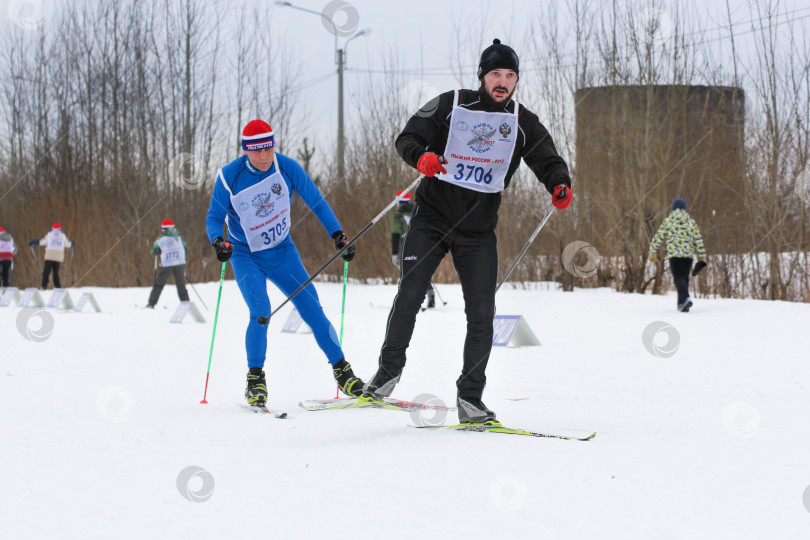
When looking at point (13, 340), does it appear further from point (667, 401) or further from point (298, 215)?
point (298, 215)

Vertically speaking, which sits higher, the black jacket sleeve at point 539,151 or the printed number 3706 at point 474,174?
the black jacket sleeve at point 539,151

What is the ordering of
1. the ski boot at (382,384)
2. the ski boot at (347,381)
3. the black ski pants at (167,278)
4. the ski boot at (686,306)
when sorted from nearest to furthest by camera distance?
the ski boot at (382,384), the ski boot at (347,381), the ski boot at (686,306), the black ski pants at (167,278)

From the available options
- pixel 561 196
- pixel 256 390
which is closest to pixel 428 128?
pixel 561 196

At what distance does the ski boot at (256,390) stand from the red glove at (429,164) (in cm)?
188

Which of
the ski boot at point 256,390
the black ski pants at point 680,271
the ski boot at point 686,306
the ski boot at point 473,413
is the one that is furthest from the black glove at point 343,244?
the black ski pants at point 680,271

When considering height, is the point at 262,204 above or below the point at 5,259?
above

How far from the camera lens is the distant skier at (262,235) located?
5027 mm

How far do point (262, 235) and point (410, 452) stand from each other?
6.58ft

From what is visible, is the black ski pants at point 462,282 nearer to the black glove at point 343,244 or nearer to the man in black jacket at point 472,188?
the man in black jacket at point 472,188

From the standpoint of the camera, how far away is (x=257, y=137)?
4.96 metres

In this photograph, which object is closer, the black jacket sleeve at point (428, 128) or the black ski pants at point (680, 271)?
the black jacket sleeve at point (428, 128)

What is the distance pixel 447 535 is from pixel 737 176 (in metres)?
13.5

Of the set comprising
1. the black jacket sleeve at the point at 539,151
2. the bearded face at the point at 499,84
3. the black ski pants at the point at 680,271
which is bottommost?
the black ski pants at the point at 680,271

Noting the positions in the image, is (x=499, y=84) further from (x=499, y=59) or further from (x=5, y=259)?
(x=5, y=259)
